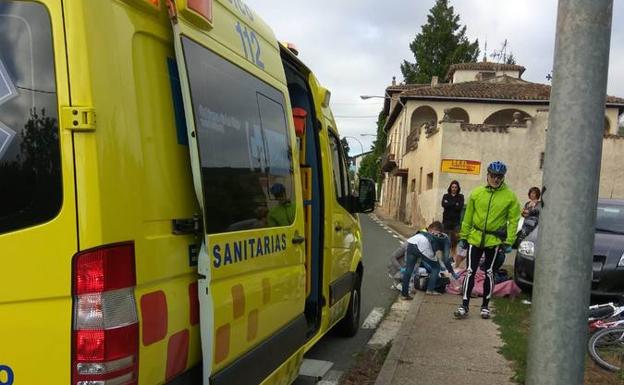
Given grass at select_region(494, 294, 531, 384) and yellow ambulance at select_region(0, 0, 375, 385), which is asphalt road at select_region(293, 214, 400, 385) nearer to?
grass at select_region(494, 294, 531, 384)

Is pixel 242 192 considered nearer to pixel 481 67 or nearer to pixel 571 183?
pixel 571 183

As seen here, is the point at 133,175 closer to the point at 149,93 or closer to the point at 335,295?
the point at 149,93

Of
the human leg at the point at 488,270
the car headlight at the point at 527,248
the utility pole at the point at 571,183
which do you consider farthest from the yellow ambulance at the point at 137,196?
the car headlight at the point at 527,248

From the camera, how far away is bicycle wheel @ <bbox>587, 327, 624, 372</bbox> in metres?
4.86

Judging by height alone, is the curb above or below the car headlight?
below

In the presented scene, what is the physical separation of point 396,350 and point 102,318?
393 centimetres

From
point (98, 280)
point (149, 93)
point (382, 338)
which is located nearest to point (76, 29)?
point (149, 93)

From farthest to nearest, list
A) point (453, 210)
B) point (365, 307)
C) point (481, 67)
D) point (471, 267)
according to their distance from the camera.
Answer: point (481, 67)
point (453, 210)
point (365, 307)
point (471, 267)

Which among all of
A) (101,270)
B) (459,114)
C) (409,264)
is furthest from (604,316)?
(459,114)

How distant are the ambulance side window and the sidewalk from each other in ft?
6.79

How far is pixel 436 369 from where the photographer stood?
195 inches

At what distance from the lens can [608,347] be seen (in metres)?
5.02

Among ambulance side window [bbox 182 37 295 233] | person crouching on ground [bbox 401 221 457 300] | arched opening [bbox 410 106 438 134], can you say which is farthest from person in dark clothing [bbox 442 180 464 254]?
arched opening [bbox 410 106 438 134]

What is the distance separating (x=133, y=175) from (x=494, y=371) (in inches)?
154
